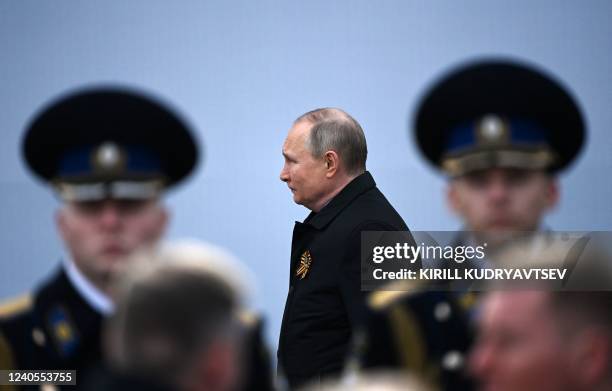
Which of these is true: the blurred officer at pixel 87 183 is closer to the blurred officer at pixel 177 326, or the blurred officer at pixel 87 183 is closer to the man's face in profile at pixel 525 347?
the blurred officer at pixel 177 326

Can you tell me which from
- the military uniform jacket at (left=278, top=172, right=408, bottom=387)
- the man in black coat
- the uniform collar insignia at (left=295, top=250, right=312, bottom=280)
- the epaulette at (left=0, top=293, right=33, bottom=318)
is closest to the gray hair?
the man in black coat

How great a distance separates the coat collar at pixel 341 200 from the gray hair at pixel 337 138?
0.06m

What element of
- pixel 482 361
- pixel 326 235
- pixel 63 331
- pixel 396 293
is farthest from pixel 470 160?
pixel 326 235

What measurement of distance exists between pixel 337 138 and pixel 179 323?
8.42ft

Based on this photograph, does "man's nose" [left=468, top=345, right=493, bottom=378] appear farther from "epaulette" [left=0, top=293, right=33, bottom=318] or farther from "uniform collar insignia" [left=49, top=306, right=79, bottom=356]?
"epaulette" [left=0, top=293, right=33, bottom=318]

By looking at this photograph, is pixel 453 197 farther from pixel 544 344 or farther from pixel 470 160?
pixel 544 344

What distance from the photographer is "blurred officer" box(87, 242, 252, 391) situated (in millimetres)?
1554

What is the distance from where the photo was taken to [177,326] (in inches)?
61.2

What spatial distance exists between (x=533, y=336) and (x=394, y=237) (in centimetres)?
178

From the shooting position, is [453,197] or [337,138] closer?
[453,197]

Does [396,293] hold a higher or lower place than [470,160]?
lower

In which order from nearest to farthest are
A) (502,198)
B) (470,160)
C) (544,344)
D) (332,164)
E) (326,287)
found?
(544,344) → (502,198) → (470,160) → (326,287) → (332,164)

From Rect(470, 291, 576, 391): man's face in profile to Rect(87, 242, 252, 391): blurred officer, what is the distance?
A: 471 mm

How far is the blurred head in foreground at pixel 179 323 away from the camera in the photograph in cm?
155
